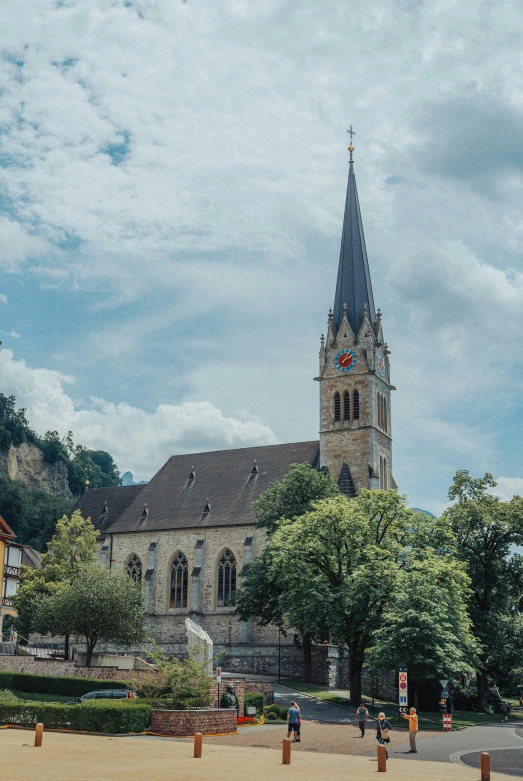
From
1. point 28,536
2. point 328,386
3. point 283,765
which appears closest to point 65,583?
point 328,386

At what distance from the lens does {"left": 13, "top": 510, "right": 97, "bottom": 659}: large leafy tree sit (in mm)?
53219

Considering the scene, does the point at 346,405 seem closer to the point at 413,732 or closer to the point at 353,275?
the point at 353,275

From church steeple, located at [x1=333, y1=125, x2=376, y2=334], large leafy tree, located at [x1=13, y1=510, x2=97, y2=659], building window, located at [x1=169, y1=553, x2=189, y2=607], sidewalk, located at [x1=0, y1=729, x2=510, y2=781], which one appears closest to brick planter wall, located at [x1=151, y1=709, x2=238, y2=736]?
sidewalk, located at [x1=0, y1=729, x2=510, y2=781]

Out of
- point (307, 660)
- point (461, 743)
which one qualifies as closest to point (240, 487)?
point (307, 660)

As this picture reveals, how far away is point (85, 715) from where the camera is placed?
28.3 metres

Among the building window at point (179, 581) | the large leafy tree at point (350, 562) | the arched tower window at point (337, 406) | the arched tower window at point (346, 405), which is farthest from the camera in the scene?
the arched tower window at point (337, 406)

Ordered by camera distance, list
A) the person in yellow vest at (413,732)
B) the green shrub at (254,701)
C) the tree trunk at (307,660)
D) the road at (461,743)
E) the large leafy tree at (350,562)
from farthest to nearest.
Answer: the tree trunk at (307,660) < the large leafy tree at (350,562) < the green shrub at (254,701) < the person in yellow vest at (413,732) < the road at (461,743)

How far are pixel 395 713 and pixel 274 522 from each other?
46.9ft

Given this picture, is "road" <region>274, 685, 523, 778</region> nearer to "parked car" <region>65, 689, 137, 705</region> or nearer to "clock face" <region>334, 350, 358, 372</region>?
"parked car" <region>65, 689, 137, 705</region>

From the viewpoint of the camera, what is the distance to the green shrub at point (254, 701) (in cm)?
3534

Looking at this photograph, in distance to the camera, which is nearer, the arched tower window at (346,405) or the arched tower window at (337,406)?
the arched tower window at (346,405)

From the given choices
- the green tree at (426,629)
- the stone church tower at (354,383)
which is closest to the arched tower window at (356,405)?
the stone church tower at (354,383)

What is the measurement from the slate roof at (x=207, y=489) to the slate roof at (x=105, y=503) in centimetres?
15

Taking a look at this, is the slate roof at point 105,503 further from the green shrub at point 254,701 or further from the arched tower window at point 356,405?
the green shrub at point 254,701
